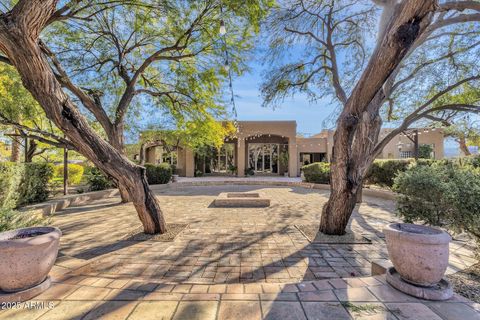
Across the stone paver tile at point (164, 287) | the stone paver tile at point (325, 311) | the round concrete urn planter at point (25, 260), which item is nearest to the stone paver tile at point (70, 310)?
the round concrete urn planter at point (25, 260)

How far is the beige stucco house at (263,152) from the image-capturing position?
60.9ft

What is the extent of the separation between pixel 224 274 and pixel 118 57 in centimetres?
766

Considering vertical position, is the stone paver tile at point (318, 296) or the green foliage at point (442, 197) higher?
the green foliage at point (442, 197)

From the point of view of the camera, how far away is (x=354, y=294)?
7.39 ft

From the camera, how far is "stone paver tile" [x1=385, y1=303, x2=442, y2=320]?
1893 mm

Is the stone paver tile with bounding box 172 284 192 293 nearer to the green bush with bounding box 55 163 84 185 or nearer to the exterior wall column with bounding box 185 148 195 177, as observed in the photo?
the green bush with bounding box 55 163 84 185

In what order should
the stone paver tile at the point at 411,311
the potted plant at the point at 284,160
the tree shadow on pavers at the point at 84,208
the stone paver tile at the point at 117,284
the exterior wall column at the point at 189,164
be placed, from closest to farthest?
the stone paver tile at the point at 411,311, the stone paver tile at the point at 117,284, the tree shadow on pavers at the point at 84,208, the exterior wall column at the point at 189,164, the potted plant at the point at 284,160

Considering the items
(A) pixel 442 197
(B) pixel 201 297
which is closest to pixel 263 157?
(A) pixel 442 197

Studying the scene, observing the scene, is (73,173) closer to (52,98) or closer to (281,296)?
(52,98)

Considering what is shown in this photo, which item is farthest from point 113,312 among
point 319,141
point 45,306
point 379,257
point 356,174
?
point 319,141

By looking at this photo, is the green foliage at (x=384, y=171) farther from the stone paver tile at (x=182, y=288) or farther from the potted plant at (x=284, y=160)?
the stone paver tile at (x=182, y=288)

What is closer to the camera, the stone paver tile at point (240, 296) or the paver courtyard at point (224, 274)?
the paver courtyard at point (224, 274)

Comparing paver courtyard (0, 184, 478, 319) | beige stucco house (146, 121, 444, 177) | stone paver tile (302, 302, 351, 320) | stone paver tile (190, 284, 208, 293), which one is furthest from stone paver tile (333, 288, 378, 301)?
beige stucco house (146, 121, 444, 177)

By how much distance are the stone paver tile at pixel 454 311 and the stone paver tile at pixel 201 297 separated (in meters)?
2.13
